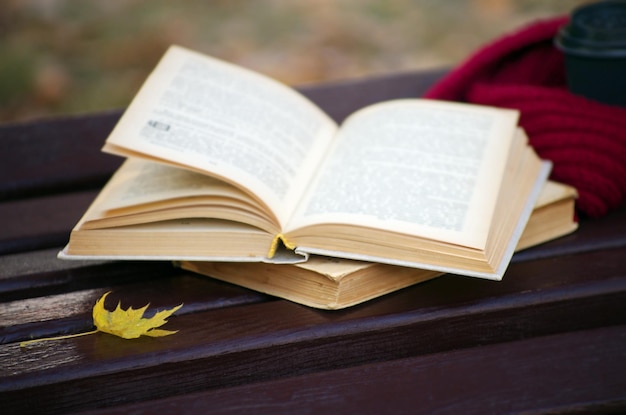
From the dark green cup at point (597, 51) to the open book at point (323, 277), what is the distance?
1.10 feet

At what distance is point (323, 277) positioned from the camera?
0.97 metres

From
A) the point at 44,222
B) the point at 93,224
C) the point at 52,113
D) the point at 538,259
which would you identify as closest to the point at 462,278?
the point at 538,259

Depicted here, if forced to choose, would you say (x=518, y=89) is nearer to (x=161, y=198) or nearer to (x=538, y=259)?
(x=538, y=259)

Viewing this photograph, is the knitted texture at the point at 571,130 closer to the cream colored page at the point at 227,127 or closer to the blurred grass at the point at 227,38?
the cream colored page at the point at 227,127

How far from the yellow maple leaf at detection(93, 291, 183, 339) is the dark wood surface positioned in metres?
0.01

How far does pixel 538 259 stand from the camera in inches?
42.6

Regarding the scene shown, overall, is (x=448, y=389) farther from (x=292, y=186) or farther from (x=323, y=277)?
(x=292, y=186)

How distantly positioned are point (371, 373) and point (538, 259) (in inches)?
12.9

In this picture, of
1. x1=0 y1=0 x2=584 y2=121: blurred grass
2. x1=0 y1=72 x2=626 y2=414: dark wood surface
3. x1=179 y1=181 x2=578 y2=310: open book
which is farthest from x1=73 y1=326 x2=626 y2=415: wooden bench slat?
x1=0 y1=0 x2=584 y2=121: blurred grass

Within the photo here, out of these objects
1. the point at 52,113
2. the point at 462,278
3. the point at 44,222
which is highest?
the point at 462,278

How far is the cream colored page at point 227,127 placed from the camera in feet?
3.38

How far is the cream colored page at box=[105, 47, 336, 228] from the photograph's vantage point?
1.03 m

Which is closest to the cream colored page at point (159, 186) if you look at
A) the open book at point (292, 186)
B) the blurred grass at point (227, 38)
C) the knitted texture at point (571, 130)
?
the open book at point (292, 186)

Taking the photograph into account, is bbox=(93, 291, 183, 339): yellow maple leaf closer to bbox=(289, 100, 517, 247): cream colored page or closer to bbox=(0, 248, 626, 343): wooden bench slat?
bbox=(0, 248, 626, 343): wooden bench slat
